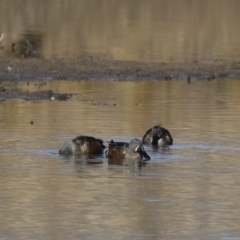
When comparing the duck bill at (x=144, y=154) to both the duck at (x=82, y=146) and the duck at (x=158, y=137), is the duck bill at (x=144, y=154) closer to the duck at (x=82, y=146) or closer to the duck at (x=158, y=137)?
the duck at (x=82, y=146)

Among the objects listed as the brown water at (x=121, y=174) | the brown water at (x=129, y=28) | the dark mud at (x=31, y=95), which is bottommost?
the brown water at (x=121, y=174)

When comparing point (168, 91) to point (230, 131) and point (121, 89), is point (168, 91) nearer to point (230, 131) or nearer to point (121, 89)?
point (121, 89)

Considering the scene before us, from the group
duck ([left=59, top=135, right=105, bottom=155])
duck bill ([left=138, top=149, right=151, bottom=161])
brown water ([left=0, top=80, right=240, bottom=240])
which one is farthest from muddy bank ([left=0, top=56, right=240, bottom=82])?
duck bill ([left=138, top=149, right=151, bottom=161])

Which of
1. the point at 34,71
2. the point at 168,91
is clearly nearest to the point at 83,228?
the point at 168,91

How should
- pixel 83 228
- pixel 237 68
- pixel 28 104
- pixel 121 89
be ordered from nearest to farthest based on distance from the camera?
1. pixel 83 228
2. pixel 28 104
3. pixel 121 89
4. pixel 237 68

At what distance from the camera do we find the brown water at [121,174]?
10328 millimetres

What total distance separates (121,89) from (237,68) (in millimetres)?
4850

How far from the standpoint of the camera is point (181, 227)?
33.7ft

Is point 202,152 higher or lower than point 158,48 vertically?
lower

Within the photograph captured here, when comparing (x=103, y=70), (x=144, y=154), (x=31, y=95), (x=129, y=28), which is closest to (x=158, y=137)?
(x=144, y=154)

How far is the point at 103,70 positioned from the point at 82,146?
34.7ft

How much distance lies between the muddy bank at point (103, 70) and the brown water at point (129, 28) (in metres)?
1.58

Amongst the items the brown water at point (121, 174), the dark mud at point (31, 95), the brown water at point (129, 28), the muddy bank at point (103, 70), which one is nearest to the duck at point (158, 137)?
the brown water at point (121, 174)

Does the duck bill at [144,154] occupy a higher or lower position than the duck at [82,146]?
lower
